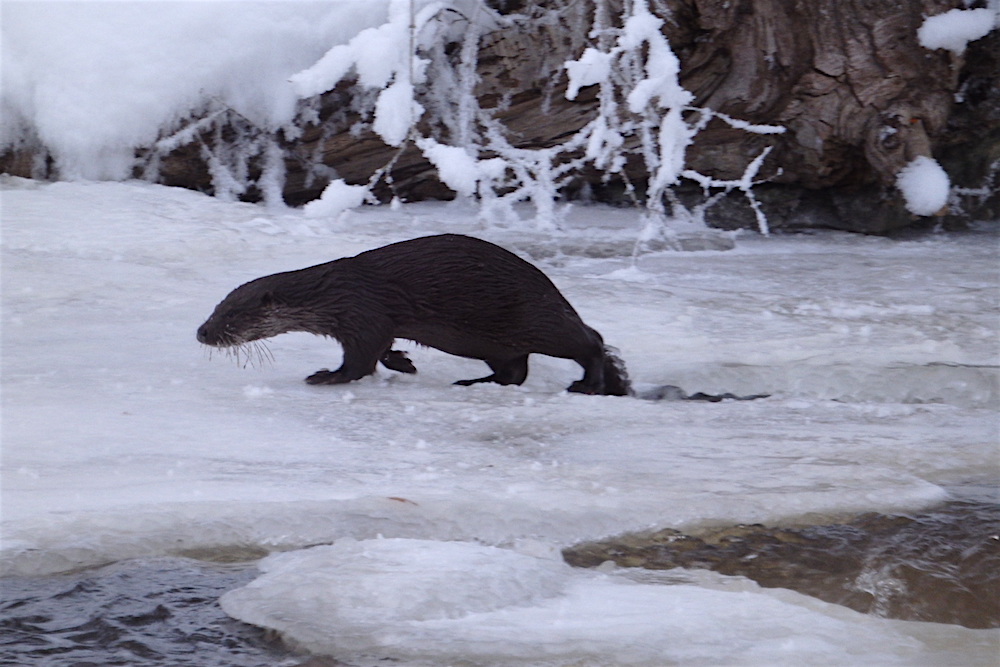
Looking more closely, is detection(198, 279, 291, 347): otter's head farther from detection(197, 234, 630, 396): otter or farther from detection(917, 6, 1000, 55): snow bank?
A: detection(917, 6, 1000, 55): snow bank

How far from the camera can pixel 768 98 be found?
542 cm

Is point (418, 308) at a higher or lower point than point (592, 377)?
higher

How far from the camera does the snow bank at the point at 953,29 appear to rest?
5105 mm

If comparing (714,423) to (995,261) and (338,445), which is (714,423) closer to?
(338,445)

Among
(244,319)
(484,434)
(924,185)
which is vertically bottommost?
(484,434)

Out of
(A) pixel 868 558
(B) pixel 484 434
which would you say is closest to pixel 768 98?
(B) pixel 484 434

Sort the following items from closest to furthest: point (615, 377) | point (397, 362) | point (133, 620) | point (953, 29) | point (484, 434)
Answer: point (133, 620), point (484, 434), point (615, 377), point (397, 362), point (953, 29)

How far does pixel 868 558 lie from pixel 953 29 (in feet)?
12.3

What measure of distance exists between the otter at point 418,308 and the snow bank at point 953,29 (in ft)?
9.23

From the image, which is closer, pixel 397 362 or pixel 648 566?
pixel 648 566

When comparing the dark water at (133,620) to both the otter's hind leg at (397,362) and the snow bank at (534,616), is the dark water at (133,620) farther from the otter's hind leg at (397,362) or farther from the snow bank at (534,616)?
the otter's hind leg at (397,362)

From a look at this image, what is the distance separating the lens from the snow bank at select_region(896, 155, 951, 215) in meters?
5.27

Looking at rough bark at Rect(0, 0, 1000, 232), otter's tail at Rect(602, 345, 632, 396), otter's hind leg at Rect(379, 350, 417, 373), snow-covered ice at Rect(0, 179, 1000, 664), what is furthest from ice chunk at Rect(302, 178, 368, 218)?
otter's tail at Rect(602, 345, 632, 396)

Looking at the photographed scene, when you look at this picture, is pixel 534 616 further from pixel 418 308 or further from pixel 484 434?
pixel 418 308
